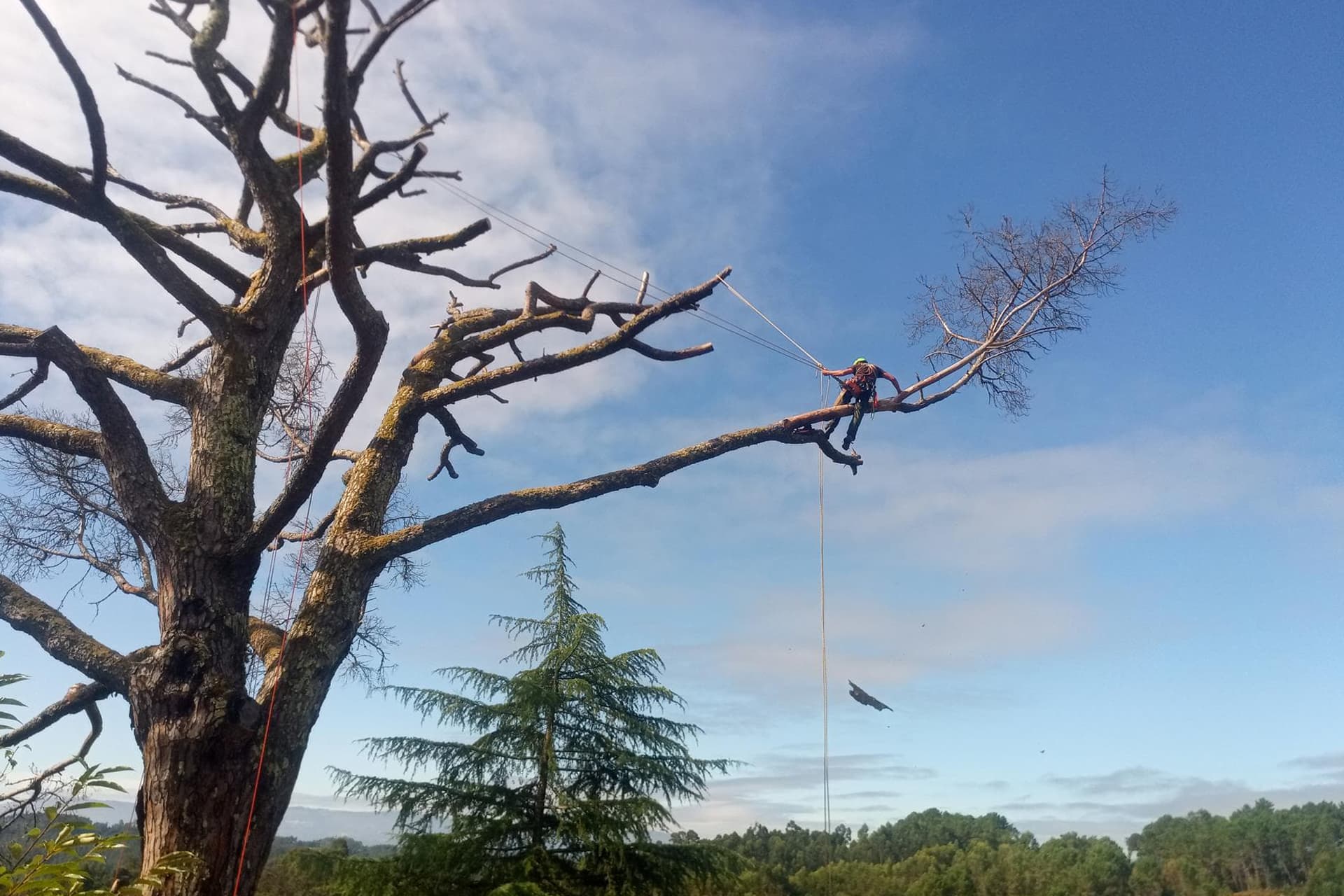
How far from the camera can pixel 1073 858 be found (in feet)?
247

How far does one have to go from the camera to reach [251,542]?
4.70 m

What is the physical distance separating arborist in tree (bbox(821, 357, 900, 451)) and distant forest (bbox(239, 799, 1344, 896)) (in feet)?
108

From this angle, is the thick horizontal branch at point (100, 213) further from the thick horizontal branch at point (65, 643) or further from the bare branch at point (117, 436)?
the thick horizontal branch at point (65, 643)

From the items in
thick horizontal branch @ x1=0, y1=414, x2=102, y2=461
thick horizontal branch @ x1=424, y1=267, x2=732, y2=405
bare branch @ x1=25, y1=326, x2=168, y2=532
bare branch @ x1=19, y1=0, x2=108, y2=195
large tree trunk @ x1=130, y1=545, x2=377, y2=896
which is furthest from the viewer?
thick horizontal branch @ x1=424, y1=267, x2=732, y2=405

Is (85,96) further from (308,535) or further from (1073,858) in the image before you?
(1073,858)

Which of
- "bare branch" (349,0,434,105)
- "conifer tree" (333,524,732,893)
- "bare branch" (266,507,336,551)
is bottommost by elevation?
"conifer tree" (333,524,732,893)

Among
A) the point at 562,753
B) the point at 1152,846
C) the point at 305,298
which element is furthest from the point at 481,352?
the point at 1152,846

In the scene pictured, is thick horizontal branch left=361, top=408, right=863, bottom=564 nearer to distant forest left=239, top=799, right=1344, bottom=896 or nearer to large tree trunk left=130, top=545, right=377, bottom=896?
large tree trunk left=130, top=545, right=377, bottom=896

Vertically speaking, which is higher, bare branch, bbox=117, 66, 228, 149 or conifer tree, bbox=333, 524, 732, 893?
bare branch, bbox=117, 66, 228, 149

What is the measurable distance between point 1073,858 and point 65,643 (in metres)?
86.5

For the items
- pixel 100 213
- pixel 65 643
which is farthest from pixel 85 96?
pixel 65 643

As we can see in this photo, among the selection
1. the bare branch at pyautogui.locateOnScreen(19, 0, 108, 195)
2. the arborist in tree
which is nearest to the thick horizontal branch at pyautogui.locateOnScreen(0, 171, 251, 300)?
the bare branch at pyautogui.locateOnScreen(19, 0, 108, 195)

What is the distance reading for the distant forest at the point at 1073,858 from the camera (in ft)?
196

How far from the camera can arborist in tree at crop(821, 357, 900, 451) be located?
7.02 m
